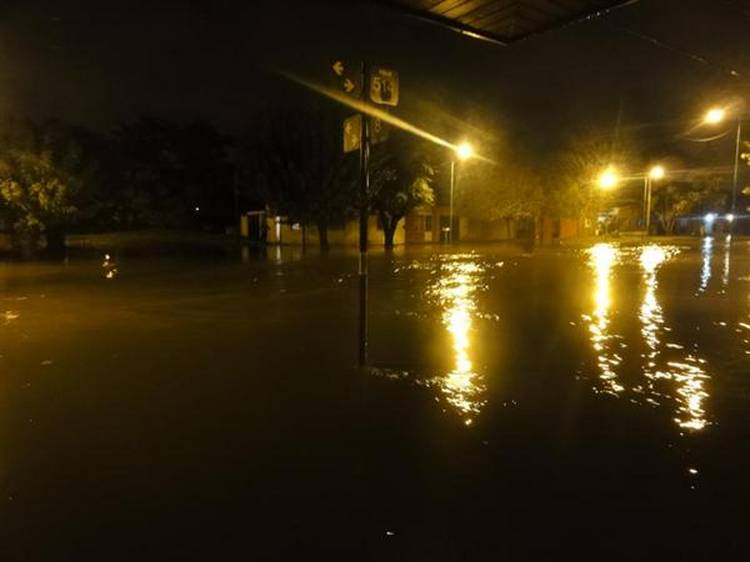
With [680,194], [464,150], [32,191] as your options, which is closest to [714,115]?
[464,150]

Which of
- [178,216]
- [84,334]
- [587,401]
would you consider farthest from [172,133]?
[587,401]

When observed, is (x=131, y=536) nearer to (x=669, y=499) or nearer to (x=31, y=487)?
(x=31, y=487)

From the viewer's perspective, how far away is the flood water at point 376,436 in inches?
142

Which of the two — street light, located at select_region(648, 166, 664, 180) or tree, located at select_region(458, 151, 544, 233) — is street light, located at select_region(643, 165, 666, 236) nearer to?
street light, located at select_region(648, 166, 664, 180)

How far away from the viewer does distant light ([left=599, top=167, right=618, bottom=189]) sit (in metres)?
45.5

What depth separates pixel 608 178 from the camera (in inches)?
1848

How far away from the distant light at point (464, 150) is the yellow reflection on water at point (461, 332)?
15674mm

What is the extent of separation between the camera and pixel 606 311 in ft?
39.7

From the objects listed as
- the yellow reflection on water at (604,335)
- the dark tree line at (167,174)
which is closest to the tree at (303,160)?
the dark tree line at (167,174)

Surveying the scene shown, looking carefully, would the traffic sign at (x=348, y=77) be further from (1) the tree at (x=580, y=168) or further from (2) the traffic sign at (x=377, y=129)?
(1) the tree at (x=580, y=168)

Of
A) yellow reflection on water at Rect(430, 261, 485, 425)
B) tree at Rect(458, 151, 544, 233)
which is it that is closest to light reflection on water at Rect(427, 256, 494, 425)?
yellow reflection on water at Rect(430, 261, 485, 425)

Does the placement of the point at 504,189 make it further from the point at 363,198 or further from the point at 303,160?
the point at 363,198

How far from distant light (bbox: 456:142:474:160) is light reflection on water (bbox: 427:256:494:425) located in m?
14.2

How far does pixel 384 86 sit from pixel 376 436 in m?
4.14
